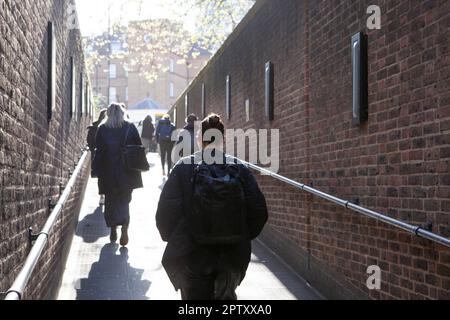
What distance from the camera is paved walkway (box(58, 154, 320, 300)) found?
20.9ft

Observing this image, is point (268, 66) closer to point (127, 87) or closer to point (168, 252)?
point (168, 252)

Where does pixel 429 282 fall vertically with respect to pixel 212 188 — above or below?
below

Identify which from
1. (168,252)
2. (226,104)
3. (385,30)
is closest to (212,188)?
(168,252)

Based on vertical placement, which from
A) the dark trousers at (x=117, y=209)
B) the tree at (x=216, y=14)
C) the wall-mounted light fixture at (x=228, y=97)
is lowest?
the dark trousers at (x=117, y=209)

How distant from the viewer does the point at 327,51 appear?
22.4ft

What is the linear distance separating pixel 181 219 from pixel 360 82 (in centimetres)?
241

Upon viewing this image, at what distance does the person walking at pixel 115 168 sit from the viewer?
8039mm

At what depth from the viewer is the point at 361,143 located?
5.85 m

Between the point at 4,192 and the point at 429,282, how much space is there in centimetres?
273

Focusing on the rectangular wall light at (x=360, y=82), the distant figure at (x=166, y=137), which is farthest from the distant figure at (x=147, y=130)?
the rectangular wall light at (x=360, y=82)

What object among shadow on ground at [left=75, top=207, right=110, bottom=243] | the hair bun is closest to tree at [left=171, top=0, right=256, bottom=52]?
shadow on ground at [left=75, top=207, right=110, bottom=243]

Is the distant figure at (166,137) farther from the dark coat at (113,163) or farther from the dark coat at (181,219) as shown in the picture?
the dark coat at (181,219)
